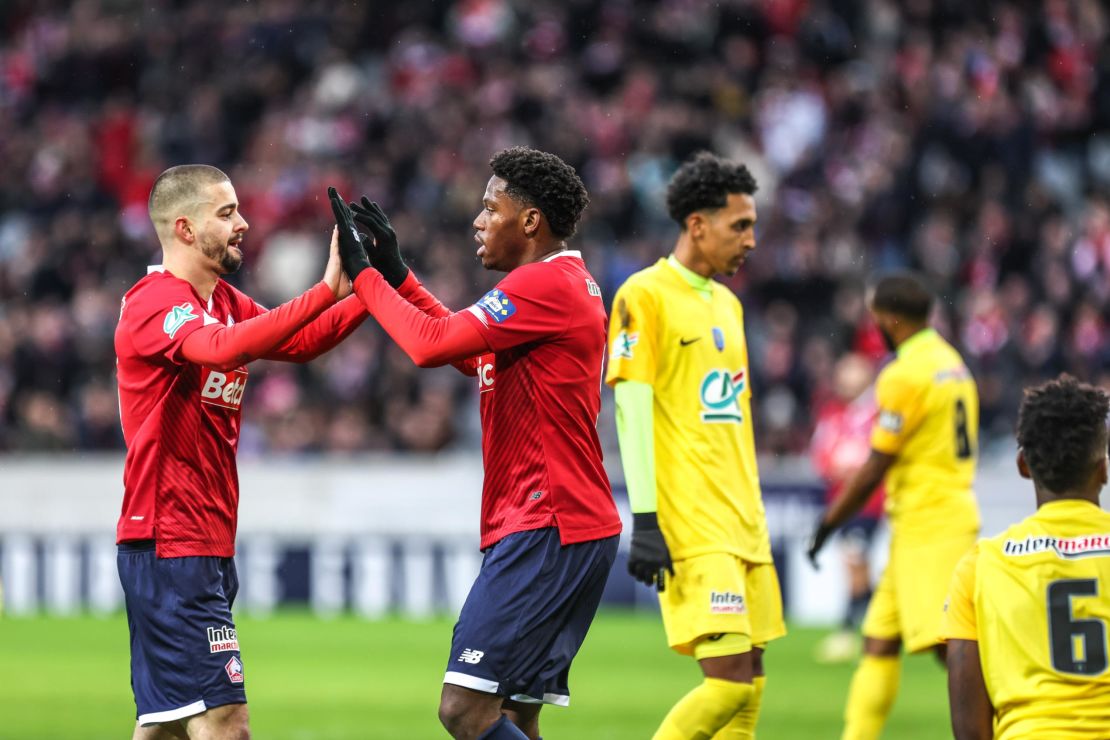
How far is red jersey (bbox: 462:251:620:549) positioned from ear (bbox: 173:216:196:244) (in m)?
1.04

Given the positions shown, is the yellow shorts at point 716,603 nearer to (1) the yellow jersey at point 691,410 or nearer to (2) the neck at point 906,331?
(1) the yellow jersey at point 691,410

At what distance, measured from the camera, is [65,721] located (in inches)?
398

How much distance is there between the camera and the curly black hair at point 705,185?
7.12 meters

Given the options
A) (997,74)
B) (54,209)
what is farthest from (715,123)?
(54,209)

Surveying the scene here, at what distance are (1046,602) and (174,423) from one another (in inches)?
113

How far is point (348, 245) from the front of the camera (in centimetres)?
568

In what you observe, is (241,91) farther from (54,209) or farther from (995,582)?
(995,582)

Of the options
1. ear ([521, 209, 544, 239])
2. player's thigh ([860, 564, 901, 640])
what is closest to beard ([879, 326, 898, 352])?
player's thigh ([860, 564, 901, 640])

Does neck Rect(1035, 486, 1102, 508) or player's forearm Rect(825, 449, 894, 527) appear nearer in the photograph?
neck Rect(1035, 486, 1102, 508)

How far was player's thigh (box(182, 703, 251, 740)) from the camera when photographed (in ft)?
Result: 18.1

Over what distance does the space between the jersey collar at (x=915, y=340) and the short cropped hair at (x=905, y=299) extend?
0.06m

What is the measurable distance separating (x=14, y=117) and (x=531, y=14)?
768 centimetres

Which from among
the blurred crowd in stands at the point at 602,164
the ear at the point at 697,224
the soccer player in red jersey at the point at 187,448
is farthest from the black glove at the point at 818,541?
the blurred crowd in stands at the point at 602,164

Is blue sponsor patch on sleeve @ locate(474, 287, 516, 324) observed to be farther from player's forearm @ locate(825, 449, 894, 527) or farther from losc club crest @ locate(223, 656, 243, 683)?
player's forearm @ locate(825, 449, 894, 527)
